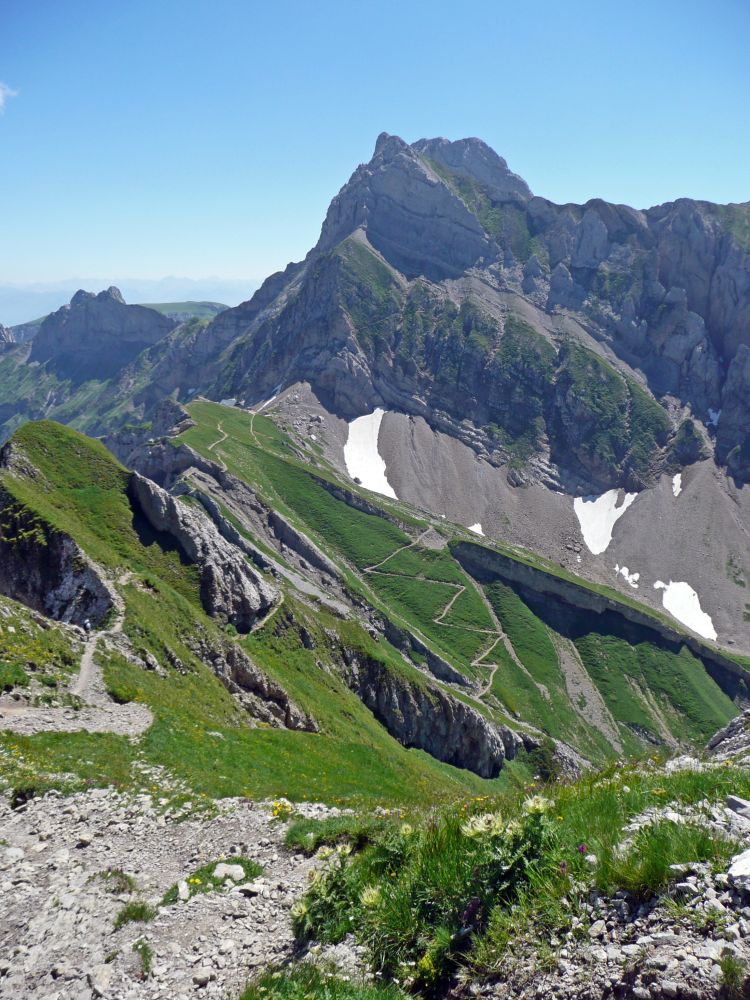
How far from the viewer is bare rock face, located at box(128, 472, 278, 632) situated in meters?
53.9

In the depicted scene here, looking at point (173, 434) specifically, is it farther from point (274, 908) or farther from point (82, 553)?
point (274, 908)

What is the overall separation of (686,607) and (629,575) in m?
18.3

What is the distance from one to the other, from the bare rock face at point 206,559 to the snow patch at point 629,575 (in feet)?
516

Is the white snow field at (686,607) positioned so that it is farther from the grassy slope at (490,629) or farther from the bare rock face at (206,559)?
the bare rock face at (206,559)

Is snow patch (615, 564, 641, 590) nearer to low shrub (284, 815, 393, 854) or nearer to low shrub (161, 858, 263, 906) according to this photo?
low shrub (284, 815, 393, 854)

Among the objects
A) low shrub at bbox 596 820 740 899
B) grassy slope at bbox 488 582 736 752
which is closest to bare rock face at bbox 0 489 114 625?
low shrub at bbox 596 820 740 899

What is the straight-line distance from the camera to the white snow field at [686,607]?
572 ft

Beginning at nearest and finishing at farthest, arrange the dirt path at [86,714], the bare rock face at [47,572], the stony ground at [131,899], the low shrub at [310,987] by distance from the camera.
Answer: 1. the low shrub at [310,987]
2. the stony ground at [131,899]
3. the dirt path at [86,714]
4. the bare rock face at [47,572]

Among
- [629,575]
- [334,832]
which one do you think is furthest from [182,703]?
[629,575]

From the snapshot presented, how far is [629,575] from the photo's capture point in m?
189

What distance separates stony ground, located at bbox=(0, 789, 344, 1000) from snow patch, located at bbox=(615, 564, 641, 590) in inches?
7453

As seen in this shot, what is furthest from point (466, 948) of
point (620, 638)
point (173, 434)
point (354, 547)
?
point (173, 434)

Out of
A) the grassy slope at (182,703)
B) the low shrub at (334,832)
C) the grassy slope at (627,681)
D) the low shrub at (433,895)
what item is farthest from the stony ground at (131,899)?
the grassy slope at (627,681)

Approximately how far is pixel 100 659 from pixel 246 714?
35.4 feet
